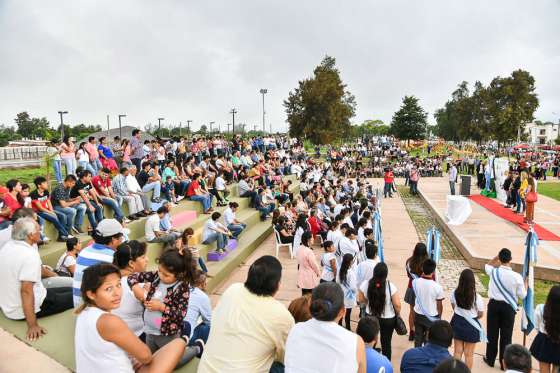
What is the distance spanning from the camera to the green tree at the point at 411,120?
63875 millimetres

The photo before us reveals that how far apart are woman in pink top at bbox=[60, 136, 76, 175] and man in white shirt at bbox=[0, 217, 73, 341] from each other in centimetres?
667

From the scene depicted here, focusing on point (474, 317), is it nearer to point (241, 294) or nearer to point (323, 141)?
point (241, 294)

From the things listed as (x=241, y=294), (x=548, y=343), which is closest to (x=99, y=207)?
(x=241, y=294)

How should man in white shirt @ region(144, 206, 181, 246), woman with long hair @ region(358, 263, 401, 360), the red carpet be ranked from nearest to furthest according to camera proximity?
woman with long hair @ region(358, 263, 401, 360)
man in white shirt @ region(144, 206, 181, 246)
the red carpet

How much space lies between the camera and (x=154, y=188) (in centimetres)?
1074

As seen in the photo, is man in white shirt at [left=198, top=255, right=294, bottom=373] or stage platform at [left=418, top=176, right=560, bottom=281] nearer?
man in white shirt at [left=198, top=255, right=294, bottom=373]

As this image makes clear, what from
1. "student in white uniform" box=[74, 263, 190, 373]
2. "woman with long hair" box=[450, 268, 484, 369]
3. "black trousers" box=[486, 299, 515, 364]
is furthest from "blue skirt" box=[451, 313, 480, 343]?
"student in white uniform" box=[74, 263, 190, 373]

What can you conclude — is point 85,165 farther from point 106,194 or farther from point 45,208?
point 45,208

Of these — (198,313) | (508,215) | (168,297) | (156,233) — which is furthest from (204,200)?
(508,215)

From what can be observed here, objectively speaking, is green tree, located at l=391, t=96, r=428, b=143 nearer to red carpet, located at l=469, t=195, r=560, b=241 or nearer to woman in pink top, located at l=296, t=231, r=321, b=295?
red carpet, located at l=469, t=195, r=560, b=241

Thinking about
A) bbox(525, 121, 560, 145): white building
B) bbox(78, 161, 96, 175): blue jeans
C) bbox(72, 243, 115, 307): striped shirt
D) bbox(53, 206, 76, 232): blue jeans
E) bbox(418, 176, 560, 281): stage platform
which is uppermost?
bbox(525, 121, 560, 145): white building

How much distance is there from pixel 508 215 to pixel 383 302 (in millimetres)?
13339

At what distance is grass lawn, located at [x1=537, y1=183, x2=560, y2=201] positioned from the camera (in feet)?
70.2

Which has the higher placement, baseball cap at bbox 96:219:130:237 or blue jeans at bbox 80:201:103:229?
baseball cap at bbox 96:219:130:237
